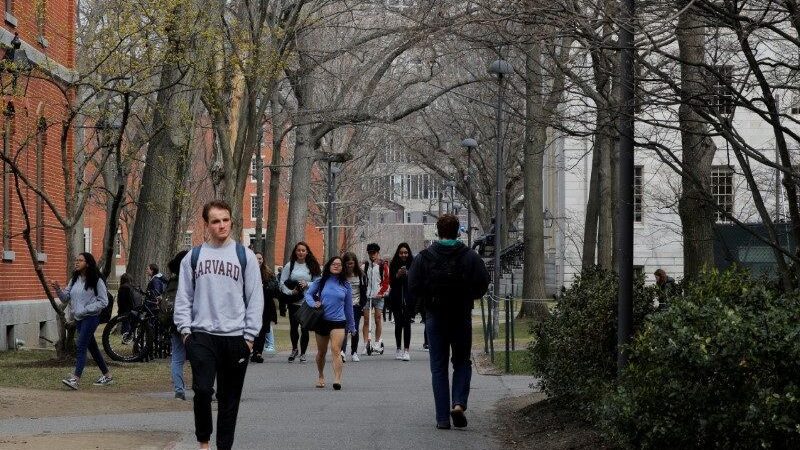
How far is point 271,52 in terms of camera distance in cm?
2611

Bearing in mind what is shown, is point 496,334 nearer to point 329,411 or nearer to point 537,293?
point 537,293

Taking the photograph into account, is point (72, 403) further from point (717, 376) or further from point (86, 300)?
point (717, 376)

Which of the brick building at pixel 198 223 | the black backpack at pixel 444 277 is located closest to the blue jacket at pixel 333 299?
the black backpack at pixel 444 277

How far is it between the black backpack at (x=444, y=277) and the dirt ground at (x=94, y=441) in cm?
243

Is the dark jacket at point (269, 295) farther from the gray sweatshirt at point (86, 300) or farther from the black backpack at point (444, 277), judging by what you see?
the black backpack at point (444, 277)

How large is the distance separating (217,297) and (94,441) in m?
2.54

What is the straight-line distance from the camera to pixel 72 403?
15.6 m

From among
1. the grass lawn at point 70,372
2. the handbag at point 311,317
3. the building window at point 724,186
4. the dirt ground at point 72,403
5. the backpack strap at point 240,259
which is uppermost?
the building window at point 724,186

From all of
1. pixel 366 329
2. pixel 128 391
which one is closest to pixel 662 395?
pixel 128 391

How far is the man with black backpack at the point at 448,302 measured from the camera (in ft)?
41.8

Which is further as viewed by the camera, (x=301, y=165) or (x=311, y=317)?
(x=301, y=165)

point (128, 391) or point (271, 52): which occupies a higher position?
point (271, 52)

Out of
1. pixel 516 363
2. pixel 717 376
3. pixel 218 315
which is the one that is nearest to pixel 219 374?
pixel 218 315

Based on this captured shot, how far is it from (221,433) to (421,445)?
2.11 metres
